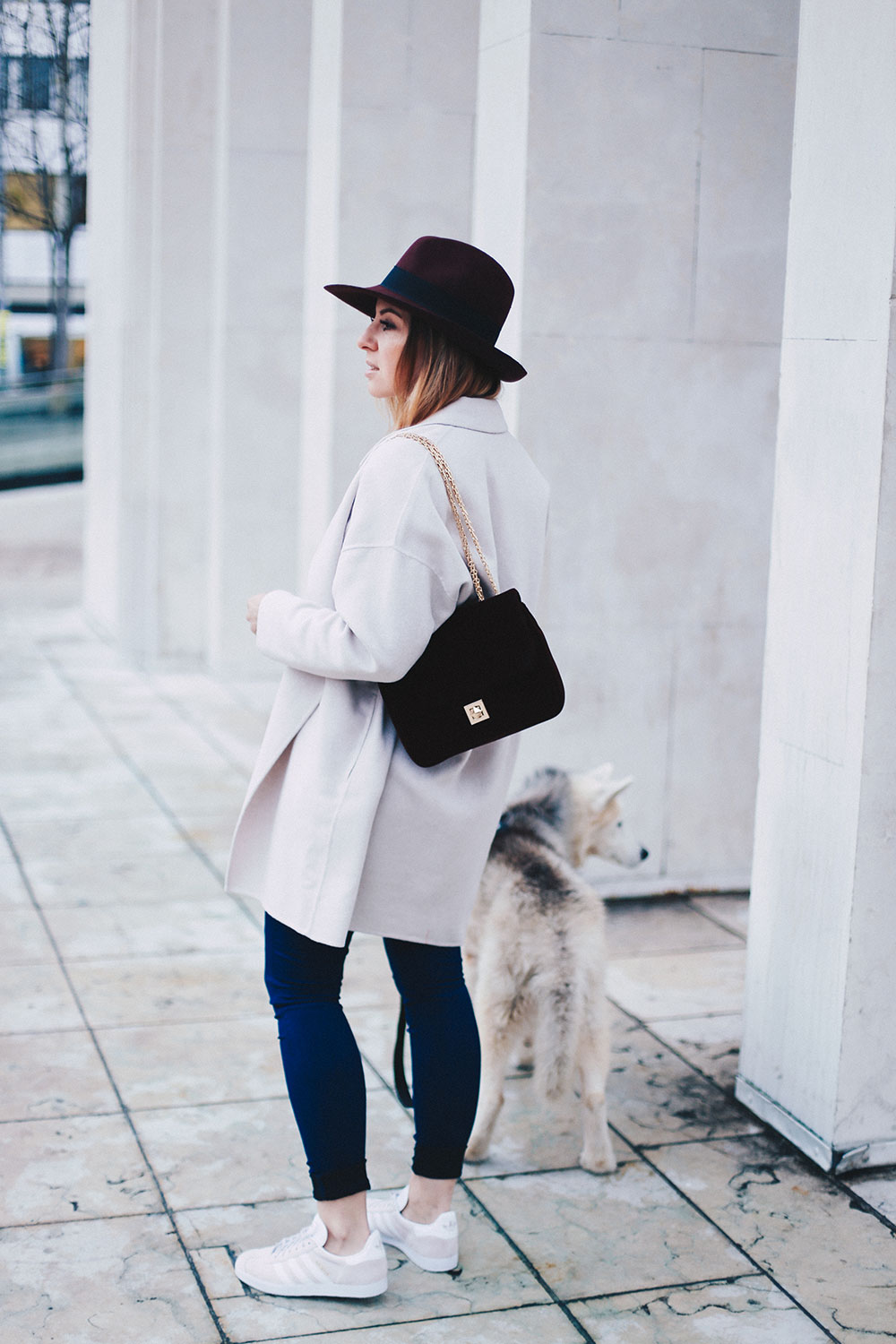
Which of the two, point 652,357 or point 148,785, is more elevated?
point 652,357

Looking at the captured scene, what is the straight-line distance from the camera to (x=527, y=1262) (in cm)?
316

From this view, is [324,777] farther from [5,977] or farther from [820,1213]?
[5,977]

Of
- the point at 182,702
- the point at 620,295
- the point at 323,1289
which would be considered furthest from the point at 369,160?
the point at 323,1289

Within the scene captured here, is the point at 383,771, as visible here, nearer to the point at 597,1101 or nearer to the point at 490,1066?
the point at 490,1066

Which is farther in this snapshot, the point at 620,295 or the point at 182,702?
the point at 182,702

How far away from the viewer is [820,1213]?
339 cm

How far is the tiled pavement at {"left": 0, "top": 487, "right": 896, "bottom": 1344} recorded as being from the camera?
296 cm

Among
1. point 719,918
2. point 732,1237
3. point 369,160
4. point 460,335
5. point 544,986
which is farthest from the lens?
point 369,160

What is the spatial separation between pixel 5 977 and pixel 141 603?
5.87 m

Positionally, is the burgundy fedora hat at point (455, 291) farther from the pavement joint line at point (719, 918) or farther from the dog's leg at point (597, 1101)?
the pavement joint line at point (719, 918)

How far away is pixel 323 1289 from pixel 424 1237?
9.4 inches

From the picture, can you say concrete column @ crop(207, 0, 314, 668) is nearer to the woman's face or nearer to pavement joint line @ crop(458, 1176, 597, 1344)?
pavement joint line @ crop(458, 1176, 597, 1344)

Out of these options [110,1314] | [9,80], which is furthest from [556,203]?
[9,80]

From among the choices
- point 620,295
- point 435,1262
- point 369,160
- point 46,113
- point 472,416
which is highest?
point 46,113
